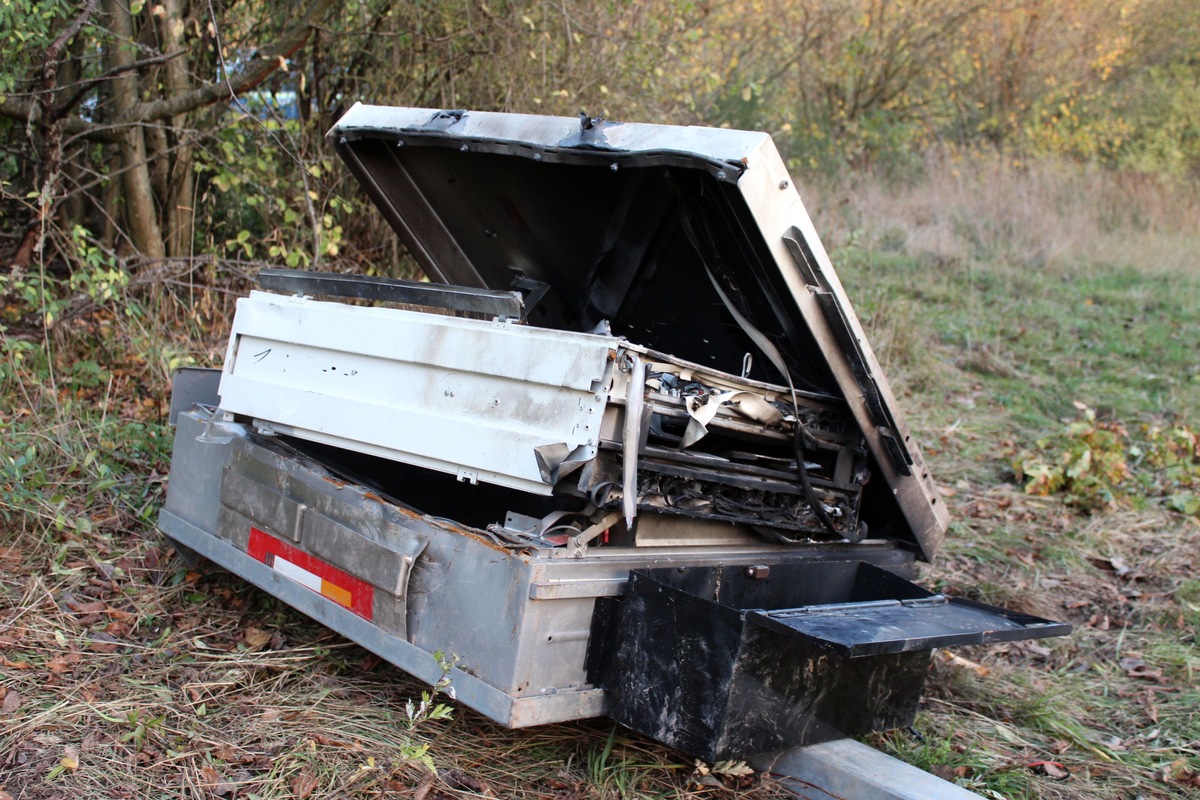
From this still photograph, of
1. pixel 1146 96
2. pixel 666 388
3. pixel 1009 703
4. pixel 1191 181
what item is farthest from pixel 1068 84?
pixel 666 388

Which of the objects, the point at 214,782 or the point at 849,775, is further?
the point at 849,775

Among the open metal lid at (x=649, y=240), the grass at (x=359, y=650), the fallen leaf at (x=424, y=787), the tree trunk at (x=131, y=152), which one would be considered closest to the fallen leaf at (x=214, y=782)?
the grass at (x=359, y=650)

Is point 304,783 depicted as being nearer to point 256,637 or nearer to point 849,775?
point 256,637

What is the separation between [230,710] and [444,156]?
1.75 m

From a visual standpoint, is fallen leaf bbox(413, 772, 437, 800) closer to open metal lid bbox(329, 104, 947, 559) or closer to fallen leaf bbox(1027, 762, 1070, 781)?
open metal lid bbox(329, 104, 947, 559)

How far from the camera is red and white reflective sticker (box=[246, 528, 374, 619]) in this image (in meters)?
2.71

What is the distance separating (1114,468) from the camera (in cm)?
530

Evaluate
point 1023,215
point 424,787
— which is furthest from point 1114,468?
point 1023,215

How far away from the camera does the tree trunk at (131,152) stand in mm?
4976

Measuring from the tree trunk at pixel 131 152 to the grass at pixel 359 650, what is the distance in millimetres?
355

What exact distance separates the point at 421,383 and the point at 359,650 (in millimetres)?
1038

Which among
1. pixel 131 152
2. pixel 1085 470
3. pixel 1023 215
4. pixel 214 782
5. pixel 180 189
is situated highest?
pixel 1023 215

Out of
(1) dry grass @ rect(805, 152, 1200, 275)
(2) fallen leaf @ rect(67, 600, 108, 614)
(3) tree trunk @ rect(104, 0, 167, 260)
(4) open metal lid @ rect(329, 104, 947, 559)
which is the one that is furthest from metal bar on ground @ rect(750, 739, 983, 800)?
(1) dry grass @ rect(805, 152, 1200, 275)

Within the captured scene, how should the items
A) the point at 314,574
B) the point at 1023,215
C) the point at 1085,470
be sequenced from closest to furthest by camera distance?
1. the point at 314,574
2. the point at 1085,470
3. the point at 1023,215
